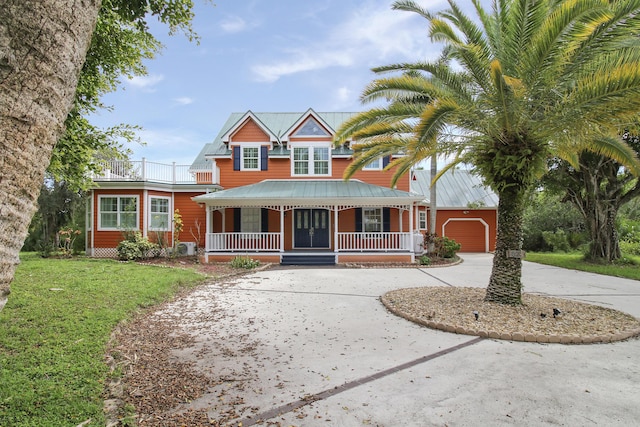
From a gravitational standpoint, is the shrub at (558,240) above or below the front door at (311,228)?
below

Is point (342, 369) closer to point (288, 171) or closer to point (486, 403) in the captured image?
point (486, 403)

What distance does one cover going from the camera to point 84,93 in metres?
6.45

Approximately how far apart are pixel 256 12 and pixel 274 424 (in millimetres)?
7861

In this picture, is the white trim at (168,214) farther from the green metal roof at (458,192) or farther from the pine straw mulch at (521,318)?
the green metal roof at (458,192)

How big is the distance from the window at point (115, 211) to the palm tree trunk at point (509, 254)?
14.8 metres

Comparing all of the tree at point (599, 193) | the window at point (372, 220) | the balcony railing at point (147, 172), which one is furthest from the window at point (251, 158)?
the tree at point (599, 193)

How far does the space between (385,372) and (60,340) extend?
419cm

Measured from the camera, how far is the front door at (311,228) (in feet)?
55.0

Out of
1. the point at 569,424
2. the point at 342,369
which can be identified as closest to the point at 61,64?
the point at 342,369

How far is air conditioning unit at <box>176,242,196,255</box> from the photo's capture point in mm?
15969

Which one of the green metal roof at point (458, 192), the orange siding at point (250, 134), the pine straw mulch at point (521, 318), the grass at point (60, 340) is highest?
the orange siding at point (250, 134)

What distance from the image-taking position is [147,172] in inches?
621

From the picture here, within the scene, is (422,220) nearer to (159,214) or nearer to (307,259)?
(307,259)

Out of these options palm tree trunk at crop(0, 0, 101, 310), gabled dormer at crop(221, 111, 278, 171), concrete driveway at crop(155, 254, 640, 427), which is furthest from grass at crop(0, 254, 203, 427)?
gabled dormer at crop(221, 111, 278, 171)
